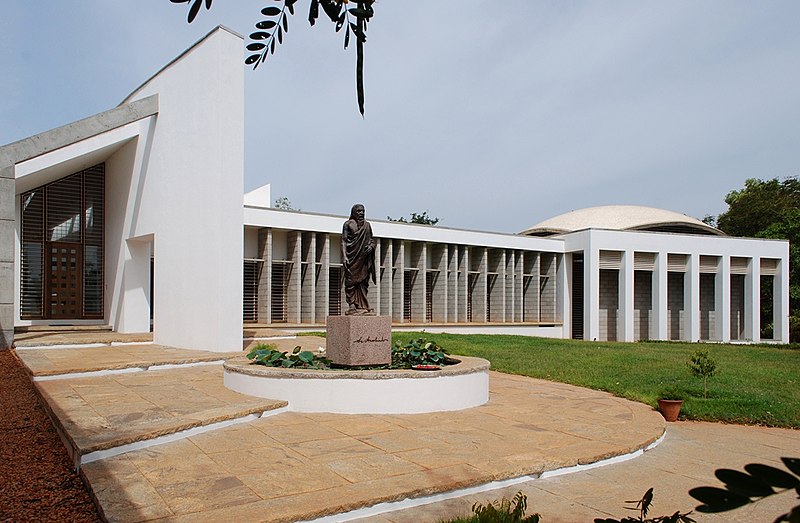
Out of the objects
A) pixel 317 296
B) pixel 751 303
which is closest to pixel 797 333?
pixel 751 303

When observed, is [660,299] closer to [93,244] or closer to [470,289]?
[470,289]

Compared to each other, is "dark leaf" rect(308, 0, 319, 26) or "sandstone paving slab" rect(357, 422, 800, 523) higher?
"dark leaf" rect(308, 0, 319, 26)

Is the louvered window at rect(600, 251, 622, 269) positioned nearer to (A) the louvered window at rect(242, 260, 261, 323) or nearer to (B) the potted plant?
(A) the louvered window at rect(242, 260, 261, 323)

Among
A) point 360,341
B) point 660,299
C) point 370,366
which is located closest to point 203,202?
point 360,341

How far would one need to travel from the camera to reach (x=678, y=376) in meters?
11.4

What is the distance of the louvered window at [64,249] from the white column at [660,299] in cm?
2229

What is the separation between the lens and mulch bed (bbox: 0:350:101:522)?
430cm

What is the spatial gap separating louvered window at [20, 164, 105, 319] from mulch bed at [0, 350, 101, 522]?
1074 cm

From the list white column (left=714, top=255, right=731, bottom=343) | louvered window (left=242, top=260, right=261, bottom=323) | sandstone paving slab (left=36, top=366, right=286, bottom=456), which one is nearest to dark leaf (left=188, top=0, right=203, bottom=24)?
sandstone paving slab (left=36, top=366, right=286, bottom=456)

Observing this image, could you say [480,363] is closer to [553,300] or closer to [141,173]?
[141,173]

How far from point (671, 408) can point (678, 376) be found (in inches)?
144

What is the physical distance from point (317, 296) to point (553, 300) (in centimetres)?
1211

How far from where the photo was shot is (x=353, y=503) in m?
4.20

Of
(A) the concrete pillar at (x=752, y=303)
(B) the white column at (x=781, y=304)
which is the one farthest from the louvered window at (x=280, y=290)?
(B) the white column at (x=781, y=304)
